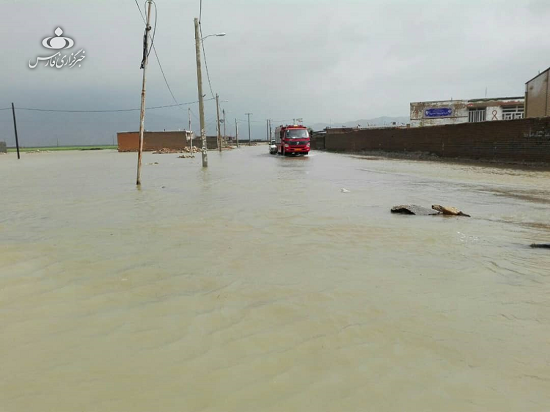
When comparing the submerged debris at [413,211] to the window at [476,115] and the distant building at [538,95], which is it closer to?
the distant building at [538,95]

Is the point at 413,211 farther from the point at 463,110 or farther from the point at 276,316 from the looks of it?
the point at 463,110

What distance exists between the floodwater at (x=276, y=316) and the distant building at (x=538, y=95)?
77.0 ft

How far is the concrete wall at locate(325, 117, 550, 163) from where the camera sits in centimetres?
1892

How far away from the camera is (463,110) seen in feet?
→ 153

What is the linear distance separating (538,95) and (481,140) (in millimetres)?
8833

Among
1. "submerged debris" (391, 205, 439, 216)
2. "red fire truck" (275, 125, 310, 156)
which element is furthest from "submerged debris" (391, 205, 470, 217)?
"red fire truck" (275, 125, 310, 156)

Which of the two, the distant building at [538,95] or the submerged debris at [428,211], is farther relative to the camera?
the distant building at [538,95]

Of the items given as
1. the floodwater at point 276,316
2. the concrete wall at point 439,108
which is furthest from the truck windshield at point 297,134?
the floodwater at point 276,316

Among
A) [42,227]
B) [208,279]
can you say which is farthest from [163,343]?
[42,227]

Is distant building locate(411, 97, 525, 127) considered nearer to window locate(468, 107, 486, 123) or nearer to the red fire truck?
window locate(468, 107, 486, 123)

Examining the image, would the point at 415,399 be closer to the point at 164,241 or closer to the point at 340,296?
the point at 340,296

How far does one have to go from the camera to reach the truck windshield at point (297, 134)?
119ft

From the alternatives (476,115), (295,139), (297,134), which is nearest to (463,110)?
(476,115)

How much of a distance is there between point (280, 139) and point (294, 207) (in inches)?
1204
